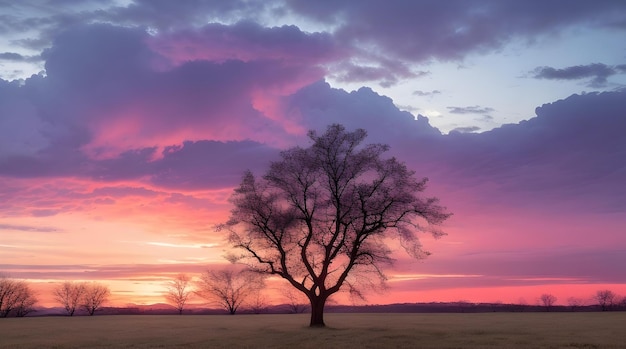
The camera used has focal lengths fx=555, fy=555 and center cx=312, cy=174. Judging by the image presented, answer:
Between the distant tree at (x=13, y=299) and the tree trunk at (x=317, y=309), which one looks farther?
the distant tree at (x=13, y=299)

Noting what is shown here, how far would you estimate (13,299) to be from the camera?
106 meters

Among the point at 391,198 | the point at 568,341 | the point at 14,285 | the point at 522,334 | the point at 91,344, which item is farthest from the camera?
the point at 14,285

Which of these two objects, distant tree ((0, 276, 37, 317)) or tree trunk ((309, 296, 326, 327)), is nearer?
tree trunk ((309, 296, 326, 327))

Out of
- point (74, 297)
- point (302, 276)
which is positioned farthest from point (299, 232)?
point (74, 297)

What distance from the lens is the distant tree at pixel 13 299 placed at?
105 meters

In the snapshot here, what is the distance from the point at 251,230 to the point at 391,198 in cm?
1269

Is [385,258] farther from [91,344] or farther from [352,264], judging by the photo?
[91,344]

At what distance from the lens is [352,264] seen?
158 ft

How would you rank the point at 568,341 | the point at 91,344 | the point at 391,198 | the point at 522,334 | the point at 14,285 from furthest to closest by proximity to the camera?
the point at 14,285
the point at 391,198
the point at 522,334
the point at 91,344
the point at 568,341

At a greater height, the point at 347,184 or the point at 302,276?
the point at 347,184

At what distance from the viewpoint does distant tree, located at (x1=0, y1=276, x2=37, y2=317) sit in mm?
104938

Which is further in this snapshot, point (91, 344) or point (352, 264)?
point (352, 264)

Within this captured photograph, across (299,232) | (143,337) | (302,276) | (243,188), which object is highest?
(243,188)

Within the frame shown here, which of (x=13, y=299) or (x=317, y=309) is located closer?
(x=317, y=309)
